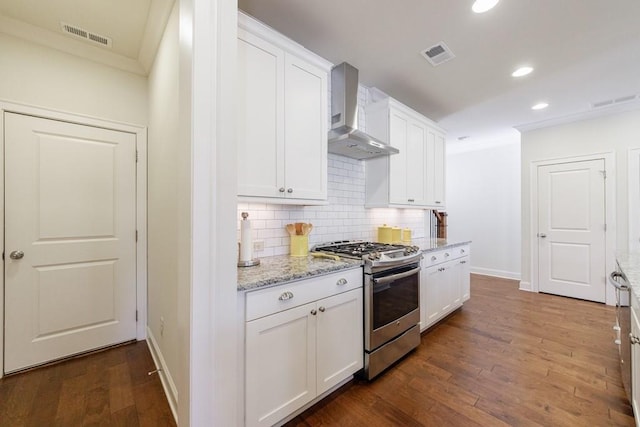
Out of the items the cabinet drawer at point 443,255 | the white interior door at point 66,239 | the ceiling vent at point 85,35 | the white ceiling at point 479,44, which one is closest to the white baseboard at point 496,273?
the cabinet drawer at point 443,255

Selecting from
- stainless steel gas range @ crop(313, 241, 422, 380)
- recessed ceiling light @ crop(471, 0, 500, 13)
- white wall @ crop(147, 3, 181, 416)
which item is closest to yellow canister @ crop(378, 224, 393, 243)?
stainless steel gas range @ crop(313, 241, 422, 380)

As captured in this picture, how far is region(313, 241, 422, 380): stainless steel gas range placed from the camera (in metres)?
1.96

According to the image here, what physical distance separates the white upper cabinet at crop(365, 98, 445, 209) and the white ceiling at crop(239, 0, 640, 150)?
A: 34cm

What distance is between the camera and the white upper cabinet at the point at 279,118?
1.73 metres

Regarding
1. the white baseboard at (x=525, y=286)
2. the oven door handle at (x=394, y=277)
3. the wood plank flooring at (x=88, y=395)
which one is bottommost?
the wood plank flooring at (x=88, y=395)

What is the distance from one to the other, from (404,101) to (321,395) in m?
3.41

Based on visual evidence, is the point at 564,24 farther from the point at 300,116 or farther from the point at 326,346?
the point at 326,346

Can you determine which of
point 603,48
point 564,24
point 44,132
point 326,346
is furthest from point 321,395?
point 603,48

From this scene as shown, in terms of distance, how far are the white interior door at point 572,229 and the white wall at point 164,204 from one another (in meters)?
5.20

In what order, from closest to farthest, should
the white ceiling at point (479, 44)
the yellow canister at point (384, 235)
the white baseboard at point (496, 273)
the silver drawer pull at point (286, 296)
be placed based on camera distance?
the silver drawer pull at point (286, 296), the white ceiling at point (479, 44), the yellow canister at point (384, 235), the white baseboard at point (496, 273)

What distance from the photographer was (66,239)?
2295 mm

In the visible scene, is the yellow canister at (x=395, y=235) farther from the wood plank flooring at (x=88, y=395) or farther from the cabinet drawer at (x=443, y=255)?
the wood plank flooring at (x=88, y=395)

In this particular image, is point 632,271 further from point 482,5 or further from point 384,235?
point 482,5

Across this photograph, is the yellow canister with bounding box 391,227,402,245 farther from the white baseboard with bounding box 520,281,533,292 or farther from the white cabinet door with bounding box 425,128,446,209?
the white baseboard with bounding box 520,281,533,292
